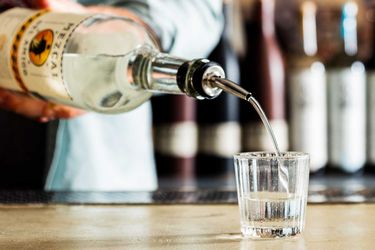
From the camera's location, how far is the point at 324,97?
5.85 ft

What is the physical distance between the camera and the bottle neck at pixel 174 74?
0.76 metres

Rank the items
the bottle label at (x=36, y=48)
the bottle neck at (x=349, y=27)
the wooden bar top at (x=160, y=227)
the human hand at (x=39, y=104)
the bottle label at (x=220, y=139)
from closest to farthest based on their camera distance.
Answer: the wooden bar top at (x=160, y=227) → the bottle label at (x=36, y=48) → the human hand at (x=39, y=104) → the bottle label at (x=220, y=139) → the bottle neck at (x=349, y=27)

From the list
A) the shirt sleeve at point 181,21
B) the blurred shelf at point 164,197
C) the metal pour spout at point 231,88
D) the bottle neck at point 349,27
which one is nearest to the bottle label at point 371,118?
the bottle neck at point 349,27

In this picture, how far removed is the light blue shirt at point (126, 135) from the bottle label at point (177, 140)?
0.79 feet

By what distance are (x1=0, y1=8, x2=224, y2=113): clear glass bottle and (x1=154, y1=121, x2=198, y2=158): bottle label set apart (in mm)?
773

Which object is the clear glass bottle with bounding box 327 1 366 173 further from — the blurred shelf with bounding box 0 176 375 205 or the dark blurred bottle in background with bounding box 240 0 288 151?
the blurred shelf with bounding box 0 176 375 205

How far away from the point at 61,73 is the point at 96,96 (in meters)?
0.05

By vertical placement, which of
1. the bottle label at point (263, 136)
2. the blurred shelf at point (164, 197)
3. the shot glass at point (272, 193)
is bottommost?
the bottle label at point (263, 136)

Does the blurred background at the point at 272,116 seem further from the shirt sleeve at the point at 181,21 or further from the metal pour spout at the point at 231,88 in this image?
the metal pour spout at the point at 231,88

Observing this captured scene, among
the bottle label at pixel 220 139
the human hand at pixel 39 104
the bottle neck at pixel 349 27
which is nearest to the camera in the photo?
the human hand at pixel 39 104

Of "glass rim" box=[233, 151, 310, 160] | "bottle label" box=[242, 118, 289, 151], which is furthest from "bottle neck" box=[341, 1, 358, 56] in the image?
"glass rim" box=[233, 151, 310, 160]

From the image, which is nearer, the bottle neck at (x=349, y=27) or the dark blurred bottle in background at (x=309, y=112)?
the dark blurred bottle in background at (x=309, y=112)

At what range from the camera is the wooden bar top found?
0.71 metres

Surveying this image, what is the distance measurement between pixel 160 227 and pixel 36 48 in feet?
0.83
